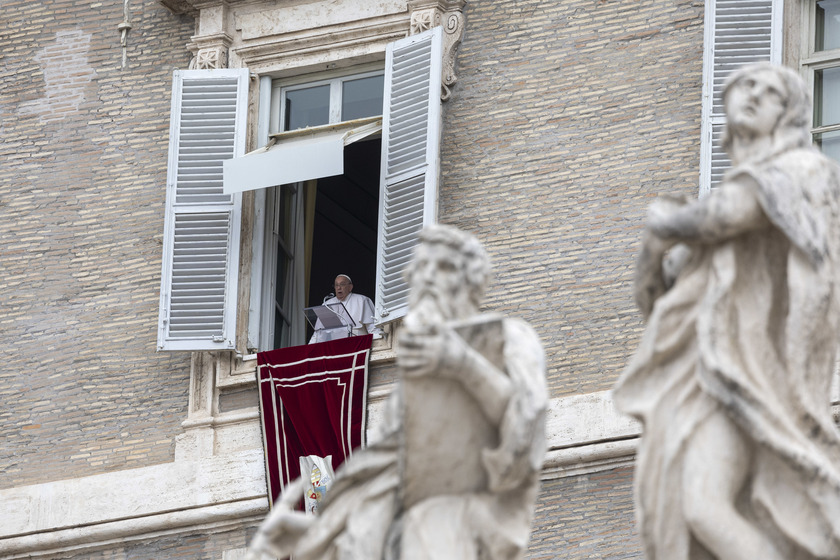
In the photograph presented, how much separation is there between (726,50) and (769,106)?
940cm

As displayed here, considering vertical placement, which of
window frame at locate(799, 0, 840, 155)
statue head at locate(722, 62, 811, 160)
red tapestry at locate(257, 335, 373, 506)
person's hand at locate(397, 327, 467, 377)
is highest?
window frame at locate(799, 0, 840, 155)

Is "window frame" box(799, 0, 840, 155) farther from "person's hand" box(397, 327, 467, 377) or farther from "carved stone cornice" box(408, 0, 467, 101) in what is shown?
"person's hand" box(397, 327, 467, 377)

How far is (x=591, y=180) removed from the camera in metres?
21.8

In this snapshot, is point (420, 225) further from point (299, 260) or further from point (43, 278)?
point (43, 278)

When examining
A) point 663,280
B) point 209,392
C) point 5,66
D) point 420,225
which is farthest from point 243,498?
point 663,280

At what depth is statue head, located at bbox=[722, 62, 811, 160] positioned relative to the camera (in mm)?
11891

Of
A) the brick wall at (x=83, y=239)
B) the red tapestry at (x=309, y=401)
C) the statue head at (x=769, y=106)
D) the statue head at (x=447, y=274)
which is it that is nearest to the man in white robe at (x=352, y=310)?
the red tapestry at (x=309, y=401)

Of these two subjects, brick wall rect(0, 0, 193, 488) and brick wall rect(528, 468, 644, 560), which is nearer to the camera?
brick wall rect(528, 468, 644, 560)

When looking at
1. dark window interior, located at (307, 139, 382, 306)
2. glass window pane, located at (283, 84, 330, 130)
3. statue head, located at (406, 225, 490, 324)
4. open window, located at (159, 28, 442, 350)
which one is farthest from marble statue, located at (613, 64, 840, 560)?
dark window interior, located at (307, 139, 382, 306)

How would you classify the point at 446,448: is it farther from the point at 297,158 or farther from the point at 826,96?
the point at 297,158

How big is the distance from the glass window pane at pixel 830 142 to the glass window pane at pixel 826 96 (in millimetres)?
108

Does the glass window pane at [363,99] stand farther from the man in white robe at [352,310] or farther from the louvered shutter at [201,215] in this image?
the man in white robe at [352,310]

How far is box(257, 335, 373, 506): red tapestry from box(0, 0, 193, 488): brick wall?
0.87m

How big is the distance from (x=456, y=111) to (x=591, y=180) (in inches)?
52.7
